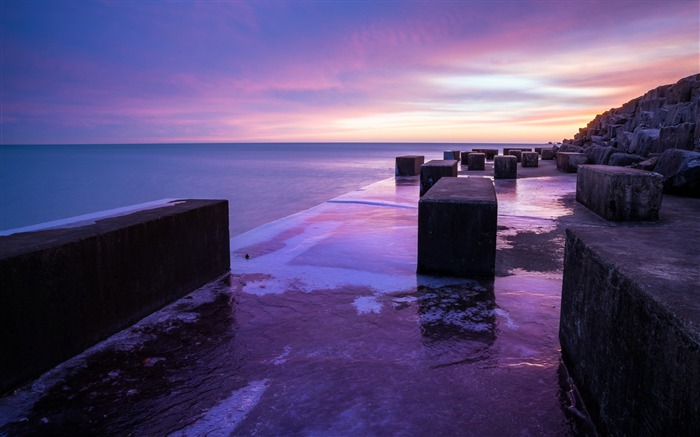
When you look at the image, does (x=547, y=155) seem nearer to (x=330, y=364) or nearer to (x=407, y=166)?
(x=407, y=166)

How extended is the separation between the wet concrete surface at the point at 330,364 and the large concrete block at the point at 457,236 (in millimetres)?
196

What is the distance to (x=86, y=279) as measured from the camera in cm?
308

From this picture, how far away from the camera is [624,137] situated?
17359 millimetres

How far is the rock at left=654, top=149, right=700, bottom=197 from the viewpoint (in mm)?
8469

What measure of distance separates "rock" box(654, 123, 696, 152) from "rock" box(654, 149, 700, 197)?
237 cm

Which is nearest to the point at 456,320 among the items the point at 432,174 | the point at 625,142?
the point at 432,174

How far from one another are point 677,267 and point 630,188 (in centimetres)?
551

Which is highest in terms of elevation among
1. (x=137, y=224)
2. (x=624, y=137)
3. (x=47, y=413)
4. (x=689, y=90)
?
(x=689, y=90)

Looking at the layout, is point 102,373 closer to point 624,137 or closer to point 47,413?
point 47,413

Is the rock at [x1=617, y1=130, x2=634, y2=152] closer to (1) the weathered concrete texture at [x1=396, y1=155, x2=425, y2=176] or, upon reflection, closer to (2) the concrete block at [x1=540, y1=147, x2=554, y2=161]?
(1) the weathered concrete texture at [x1=396, y1=155, x2=425, y2=176]

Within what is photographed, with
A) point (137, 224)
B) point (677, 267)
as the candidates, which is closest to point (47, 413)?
point (137, 224)

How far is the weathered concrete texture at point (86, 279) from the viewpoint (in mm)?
2613

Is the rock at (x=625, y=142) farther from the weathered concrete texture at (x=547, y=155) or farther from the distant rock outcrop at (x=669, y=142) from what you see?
the weathered concrete texture at (x=547, y=155)

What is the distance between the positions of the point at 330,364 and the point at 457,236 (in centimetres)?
233
